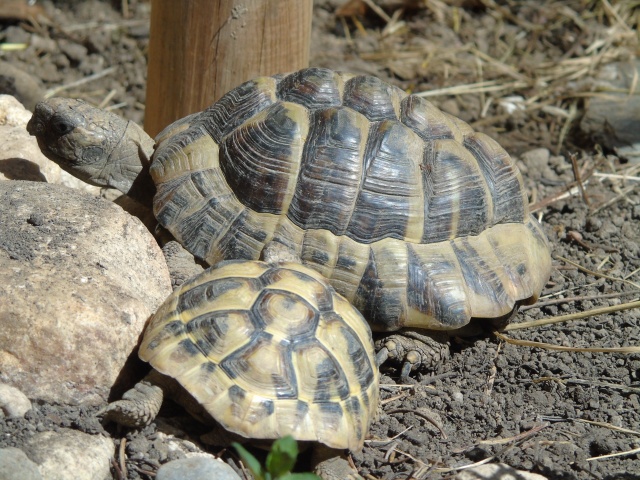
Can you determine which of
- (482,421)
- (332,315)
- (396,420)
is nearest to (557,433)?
(482,421)

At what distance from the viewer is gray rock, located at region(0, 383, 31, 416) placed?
9.02ft

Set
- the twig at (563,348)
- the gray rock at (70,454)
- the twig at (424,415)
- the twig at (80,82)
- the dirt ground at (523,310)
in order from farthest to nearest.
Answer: the twig at (80,82) → the twig at (563,348) → the twig at (424,415) → the dirt ground at (523,310) → the gray rock at (70,454)

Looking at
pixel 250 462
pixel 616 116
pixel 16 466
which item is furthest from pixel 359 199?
pixel 616 116

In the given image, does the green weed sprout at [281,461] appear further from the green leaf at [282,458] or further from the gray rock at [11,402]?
the gray rock at [11,402]

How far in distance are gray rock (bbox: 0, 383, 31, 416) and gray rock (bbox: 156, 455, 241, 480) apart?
1.73ft

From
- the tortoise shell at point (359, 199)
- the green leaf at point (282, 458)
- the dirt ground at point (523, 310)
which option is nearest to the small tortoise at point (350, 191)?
the tortoise shell at point (359, 199)

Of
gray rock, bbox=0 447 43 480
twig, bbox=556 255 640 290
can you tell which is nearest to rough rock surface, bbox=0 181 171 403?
gray rock, bbox=0 447 43 480

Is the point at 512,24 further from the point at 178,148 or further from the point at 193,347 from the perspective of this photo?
the point at 193,347

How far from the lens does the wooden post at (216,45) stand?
417 cm

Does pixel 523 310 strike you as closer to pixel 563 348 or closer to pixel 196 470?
pixel 563 348

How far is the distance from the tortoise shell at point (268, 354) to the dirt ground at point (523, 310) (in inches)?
12.1

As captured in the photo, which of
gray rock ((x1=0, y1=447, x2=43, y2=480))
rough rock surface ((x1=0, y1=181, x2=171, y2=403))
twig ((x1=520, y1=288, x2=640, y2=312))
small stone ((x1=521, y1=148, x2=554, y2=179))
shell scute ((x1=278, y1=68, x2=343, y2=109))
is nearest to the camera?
gray rock ((x1=0, y1=447, x2=43, y2=480))

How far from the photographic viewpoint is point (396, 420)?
3422 millimetres

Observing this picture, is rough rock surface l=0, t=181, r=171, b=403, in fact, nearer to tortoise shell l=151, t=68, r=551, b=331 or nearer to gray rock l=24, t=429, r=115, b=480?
gray rock l=24, t=429, r=115, b=480
